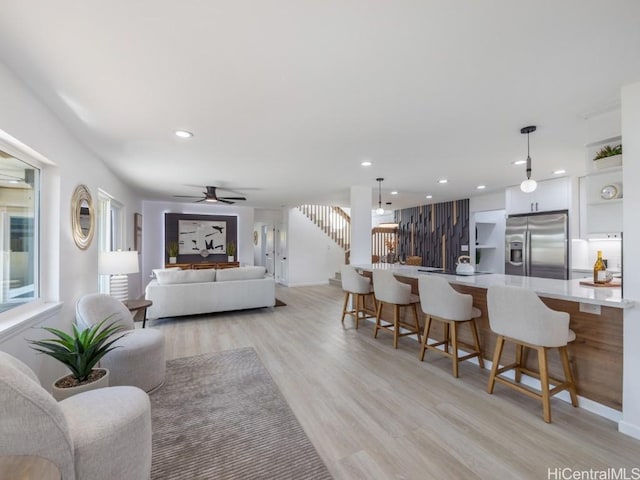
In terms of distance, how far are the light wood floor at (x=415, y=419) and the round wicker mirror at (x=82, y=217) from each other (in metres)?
1.63

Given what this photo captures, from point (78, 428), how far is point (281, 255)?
817 cm

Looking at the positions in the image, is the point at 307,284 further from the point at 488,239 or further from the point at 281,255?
the point at 488,239

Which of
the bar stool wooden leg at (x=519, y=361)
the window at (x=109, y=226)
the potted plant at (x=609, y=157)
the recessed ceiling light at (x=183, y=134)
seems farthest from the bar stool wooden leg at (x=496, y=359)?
the window at (x=109, y=226)

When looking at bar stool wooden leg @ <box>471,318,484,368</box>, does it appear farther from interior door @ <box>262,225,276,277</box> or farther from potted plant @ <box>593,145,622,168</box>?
interior door @ <box>262,225,276,277</box>

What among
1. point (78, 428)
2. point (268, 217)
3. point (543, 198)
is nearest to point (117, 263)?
point (78, 428)

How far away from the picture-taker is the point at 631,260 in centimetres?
205

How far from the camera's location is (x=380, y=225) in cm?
958

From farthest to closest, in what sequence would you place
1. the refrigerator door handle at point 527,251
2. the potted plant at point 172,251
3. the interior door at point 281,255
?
the interior door at point 281,255 → the potted plant at point 172,251 → the refrigerator door handle at point 527,251

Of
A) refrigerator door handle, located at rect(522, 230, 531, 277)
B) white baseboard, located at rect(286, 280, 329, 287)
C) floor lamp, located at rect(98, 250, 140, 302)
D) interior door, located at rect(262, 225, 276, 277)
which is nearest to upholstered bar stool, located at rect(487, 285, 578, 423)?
refrigerator door handle, located at rect(522, 230, 531, 277)

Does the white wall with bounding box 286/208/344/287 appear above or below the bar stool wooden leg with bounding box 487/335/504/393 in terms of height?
above

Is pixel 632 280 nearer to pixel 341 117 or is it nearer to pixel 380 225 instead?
pixel 341 117

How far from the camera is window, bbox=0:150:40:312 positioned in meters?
2.20

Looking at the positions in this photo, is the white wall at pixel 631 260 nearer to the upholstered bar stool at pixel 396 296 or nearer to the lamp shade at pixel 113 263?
the upholstered bar stool at pixel 396 296

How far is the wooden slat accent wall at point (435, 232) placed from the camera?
7.19m
